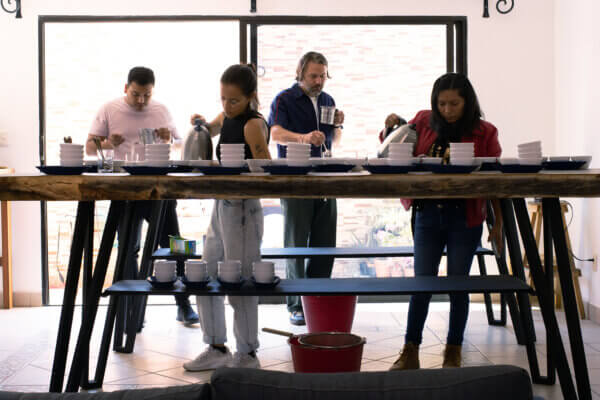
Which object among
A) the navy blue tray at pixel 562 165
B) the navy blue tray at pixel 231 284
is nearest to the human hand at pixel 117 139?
the navy blue tray at pixel 231 284

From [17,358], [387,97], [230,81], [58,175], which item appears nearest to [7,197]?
[58,175]

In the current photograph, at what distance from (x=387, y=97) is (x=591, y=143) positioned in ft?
4.97

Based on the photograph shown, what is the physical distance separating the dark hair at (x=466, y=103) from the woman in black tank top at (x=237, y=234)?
2.39 ft

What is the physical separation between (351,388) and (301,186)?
3.44ft

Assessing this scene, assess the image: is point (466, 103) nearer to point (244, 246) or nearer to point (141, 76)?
point (244, 246)

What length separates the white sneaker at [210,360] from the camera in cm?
296

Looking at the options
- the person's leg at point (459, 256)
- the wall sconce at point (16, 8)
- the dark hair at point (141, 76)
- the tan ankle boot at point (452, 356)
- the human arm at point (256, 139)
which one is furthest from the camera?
the wall sconce at point (16, 8)

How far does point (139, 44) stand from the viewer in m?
4.91

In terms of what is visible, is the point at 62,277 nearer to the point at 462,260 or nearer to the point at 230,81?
the point at 230,81

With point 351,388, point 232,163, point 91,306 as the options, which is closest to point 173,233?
point 91,306

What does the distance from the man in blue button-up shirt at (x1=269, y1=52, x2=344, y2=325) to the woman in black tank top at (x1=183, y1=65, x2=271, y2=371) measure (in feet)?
3.88

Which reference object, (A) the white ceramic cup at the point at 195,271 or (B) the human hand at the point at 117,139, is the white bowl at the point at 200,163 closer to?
(A) the white ceramic cup at the point at 195,271

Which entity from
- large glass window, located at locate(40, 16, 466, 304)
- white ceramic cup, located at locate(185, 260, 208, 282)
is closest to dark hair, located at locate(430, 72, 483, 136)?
white ceramic cup, located at locate(185, 260, 208, 282)

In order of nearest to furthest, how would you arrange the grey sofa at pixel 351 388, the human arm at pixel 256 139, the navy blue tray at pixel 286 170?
1. the grey sofa at pixel 351 388
2. the navy blue tray at pixel 286 170
3. the human arm at pixel 256 139
